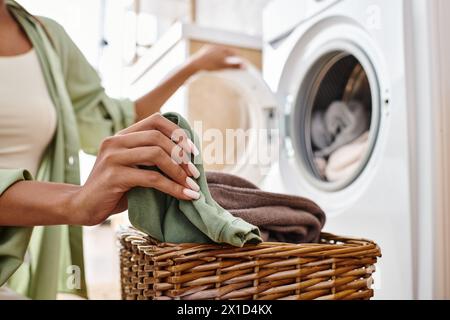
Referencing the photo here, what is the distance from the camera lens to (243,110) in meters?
1.06

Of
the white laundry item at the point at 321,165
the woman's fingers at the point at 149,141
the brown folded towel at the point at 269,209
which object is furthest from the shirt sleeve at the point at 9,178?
the white laundry item at the point at 321,165

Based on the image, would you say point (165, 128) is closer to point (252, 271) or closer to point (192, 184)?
point (192, 184)

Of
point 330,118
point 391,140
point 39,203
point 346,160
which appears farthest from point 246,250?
point 330,118

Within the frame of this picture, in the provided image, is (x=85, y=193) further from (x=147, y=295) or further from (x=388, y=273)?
(x=388, y=273)

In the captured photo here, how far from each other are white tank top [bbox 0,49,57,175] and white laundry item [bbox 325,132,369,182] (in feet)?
2.12

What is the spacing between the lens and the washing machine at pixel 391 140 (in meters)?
0.70

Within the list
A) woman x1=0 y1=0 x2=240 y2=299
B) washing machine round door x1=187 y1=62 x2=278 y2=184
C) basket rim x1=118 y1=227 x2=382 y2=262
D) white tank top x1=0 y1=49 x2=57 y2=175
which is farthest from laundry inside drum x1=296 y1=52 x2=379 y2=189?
white tank top x1=0 y1=49 x2=57 y2=175

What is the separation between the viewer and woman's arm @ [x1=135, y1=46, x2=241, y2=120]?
0.82 m

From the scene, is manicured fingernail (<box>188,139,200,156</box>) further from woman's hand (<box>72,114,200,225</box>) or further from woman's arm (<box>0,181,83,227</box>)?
woman's arm (<box>0,181,83,227</box>)

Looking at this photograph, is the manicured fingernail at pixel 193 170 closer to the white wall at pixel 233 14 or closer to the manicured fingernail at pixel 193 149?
the manicured fingernail at pixel 193 149

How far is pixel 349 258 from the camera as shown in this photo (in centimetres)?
53

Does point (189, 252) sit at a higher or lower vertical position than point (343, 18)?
lower

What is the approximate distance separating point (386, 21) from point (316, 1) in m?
0.23
